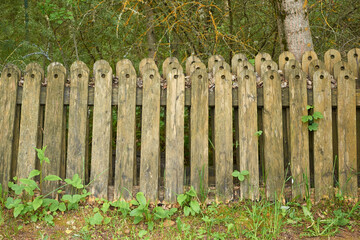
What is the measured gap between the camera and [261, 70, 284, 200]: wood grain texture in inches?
124

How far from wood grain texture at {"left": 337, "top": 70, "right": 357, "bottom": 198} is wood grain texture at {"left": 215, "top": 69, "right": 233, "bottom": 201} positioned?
1.02 meters

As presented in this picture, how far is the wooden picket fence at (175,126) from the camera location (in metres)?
3.11

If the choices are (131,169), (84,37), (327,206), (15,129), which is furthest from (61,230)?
(84,37)

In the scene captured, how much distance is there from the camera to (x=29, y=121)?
3.12m

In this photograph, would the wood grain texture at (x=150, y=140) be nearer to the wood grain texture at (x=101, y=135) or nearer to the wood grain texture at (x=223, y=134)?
the wood grain texture at (x=101, y=135)

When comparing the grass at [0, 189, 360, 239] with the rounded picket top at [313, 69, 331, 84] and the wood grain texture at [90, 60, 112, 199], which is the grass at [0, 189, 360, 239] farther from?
the rounded picket top at [313, 69, 331, 84]

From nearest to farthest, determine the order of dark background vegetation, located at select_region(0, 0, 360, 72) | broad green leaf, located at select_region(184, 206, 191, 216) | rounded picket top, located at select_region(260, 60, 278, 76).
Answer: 1. broad green leaf, located at select_region(184, 206, 191, 216)
2. rounded picket top, located at select_region(260, 60, 278, 76)
3. dark background vegetation, located at select_region(0, 0, 360, 72)

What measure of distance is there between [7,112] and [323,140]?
2909mm

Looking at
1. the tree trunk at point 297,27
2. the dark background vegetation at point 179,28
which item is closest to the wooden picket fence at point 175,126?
the tree trunk at point 297,27

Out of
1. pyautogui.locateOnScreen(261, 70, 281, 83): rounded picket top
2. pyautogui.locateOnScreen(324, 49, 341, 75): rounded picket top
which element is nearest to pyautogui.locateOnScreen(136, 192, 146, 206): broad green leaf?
pyautogui.locateOnScreen(261, 70, 281, 83): rounded picket top

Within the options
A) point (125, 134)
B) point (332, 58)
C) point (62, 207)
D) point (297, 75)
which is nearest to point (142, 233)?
point (62, 207)

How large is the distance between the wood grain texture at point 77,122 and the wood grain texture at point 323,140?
211cm

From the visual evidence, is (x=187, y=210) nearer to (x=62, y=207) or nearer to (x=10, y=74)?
(x=62, y=207)

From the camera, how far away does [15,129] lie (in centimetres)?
321
